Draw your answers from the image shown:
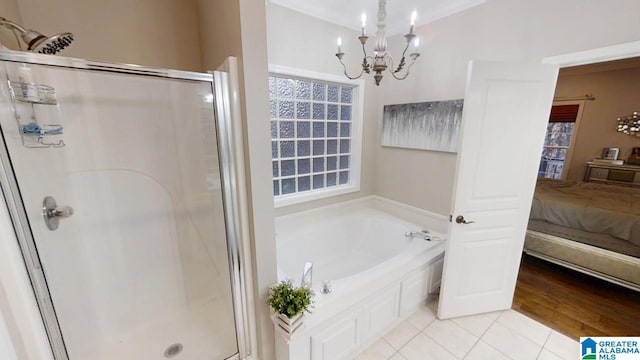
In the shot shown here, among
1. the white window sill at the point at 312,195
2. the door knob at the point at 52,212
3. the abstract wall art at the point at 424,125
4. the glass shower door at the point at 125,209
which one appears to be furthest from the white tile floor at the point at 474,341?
A: the door knob at the point at 52,212

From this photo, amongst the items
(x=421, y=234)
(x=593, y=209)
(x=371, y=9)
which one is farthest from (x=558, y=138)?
(x=371, y=9)

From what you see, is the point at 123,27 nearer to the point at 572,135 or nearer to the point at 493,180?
the point at 493,180

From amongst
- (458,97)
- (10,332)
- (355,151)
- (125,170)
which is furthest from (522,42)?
(10,332)

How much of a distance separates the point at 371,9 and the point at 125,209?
8.77 ft

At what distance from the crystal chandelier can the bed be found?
2347mm

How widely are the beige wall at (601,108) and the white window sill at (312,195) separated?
5.19 metres

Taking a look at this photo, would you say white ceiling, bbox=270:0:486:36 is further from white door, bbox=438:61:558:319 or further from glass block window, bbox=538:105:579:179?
glass block window, bbox=538:105:579:179

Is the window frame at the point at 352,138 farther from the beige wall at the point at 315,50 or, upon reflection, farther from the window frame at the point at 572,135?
the window frame at the point at 572,135

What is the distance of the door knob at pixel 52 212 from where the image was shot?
4.12 feet

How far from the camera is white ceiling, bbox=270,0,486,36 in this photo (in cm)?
220

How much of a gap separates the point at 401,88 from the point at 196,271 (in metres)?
2.73

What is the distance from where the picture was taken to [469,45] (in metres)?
2.24

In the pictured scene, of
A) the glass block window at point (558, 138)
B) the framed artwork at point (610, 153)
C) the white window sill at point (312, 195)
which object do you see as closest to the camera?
the white window sill at point (312, 195)

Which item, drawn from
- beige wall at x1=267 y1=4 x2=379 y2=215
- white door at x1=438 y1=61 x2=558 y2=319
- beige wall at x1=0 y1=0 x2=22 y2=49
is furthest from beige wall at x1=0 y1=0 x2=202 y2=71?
white door at x1=438 y1=61 x2=558 y2=319
